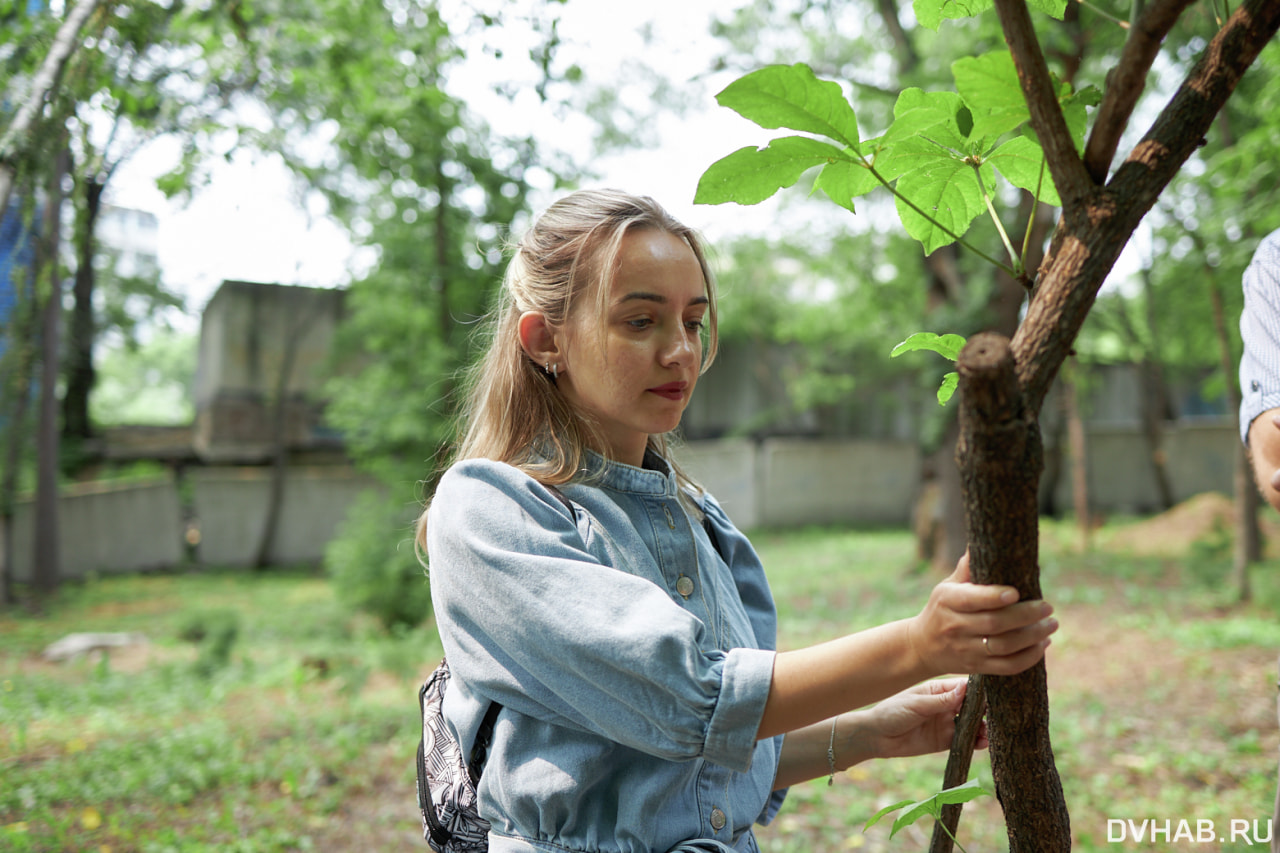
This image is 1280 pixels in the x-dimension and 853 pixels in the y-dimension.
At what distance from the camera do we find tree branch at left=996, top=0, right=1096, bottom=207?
Result: 769mm

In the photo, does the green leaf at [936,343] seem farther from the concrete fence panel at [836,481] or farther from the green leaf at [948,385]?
the concrete fence panel at [836,481]

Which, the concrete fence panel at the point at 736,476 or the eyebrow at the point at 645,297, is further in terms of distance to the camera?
the concrete fence panel at the point at 736,476

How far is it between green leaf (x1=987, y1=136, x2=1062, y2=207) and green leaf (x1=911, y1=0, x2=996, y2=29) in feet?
0.48

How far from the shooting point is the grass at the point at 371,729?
3.30 m

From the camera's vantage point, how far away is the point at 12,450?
8430 millimetres

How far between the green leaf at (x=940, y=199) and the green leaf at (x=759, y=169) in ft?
0.52

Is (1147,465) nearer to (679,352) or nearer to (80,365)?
(679,352)

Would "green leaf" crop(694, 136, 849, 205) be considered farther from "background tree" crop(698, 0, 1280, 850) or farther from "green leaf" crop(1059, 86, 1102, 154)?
"green leaf" crop(1059, 86, 1102, 154)

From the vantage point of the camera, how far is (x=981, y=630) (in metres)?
0.72

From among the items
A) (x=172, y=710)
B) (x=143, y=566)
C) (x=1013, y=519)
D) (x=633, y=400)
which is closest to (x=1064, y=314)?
(x=1013, y=519)

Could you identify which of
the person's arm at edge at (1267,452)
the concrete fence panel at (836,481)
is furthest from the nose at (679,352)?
the concrete fence panel at (836,481)

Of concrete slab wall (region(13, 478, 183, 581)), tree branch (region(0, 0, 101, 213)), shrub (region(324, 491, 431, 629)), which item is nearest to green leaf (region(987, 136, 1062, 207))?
tree branch (region(0, 0, 101, 213))

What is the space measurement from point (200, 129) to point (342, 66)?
30.6 inches

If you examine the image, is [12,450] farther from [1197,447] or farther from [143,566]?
[1197,447]
